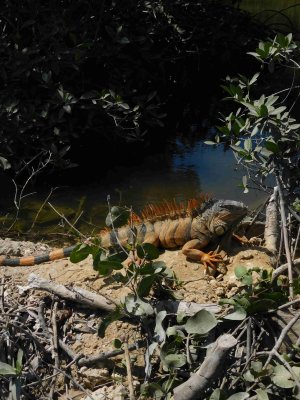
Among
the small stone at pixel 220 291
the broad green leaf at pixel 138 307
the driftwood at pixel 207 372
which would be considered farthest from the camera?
the small stone at pixel 220 291

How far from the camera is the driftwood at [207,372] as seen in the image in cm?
333

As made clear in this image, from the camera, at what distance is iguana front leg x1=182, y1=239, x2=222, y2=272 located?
16.1ft

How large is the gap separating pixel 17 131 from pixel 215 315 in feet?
14.9

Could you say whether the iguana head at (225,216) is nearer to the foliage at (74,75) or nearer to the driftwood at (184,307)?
the driftwood at (184,307)

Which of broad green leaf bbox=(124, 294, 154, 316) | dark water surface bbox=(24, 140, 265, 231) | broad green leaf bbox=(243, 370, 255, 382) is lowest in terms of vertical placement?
dark water surface bbox=(24, 140, 265, 231)

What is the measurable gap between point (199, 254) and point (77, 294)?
1097 millimetres

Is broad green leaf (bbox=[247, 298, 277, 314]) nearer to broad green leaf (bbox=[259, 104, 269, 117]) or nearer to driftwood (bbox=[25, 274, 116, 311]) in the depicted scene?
driftwood (bbox=[25, 274, 116, 311])

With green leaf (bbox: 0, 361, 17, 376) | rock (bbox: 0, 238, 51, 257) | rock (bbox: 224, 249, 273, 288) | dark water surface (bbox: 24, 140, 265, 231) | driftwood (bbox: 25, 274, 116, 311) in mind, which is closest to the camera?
green leaf (bbox: 0, 361, 17, 376)

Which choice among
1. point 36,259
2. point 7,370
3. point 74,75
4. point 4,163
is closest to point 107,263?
point 7,370

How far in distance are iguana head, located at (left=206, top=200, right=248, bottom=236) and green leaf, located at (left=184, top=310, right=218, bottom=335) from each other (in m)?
1.51

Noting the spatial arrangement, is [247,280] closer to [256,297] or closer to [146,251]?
[256,297]

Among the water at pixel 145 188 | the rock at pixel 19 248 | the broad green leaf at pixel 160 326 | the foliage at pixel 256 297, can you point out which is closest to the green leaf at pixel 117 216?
the broad green leaf at pixel 160 326

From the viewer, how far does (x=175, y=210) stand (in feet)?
17.7

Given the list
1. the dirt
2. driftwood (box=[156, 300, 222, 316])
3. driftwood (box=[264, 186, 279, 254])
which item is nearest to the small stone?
the dirt
